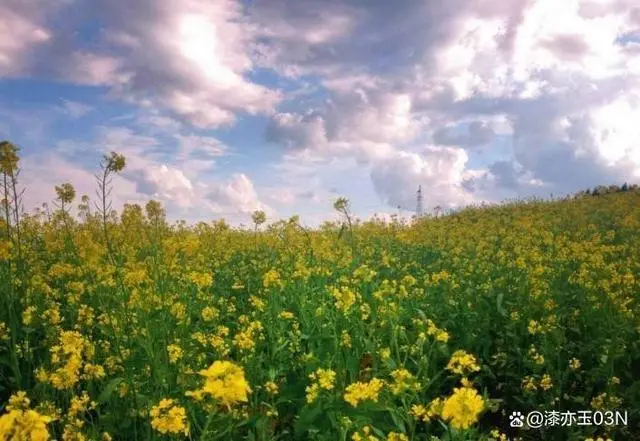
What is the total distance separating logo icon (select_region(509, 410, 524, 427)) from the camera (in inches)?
158

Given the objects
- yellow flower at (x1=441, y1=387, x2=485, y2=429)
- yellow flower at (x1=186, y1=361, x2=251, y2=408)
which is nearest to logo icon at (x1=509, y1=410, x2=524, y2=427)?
yellow flower at (x1=441, y1=387, x2=485, y2=429)

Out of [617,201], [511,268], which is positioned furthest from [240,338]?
[617,201]

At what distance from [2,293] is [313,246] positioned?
3115 millimetres

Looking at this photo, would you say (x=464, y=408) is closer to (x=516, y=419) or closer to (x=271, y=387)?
(x=271, y=387)

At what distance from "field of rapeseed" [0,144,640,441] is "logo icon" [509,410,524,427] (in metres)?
0.09

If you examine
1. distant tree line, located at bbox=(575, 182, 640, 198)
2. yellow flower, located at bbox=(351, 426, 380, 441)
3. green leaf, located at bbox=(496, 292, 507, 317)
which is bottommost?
yellow flower, located at bbox=(351, 426, 380, 441)

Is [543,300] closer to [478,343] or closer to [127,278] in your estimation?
[478,343]

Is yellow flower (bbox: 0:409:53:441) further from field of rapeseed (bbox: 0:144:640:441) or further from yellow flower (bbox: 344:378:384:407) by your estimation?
yellow flower (bbox: 344:378:384:407)

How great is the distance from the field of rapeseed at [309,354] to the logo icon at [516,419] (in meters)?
0.09

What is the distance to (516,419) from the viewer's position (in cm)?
409

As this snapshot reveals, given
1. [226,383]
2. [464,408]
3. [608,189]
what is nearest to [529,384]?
[464,408]

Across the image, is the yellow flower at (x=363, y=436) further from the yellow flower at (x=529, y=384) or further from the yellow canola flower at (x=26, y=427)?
the yellow flower at (x=529, y=384)

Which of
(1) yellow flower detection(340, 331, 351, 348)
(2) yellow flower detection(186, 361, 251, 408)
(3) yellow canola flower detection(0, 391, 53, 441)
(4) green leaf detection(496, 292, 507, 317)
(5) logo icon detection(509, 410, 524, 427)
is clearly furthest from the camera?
(4) green leaf detection(496, 292, 507, 317)

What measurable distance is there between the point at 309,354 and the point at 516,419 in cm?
145
